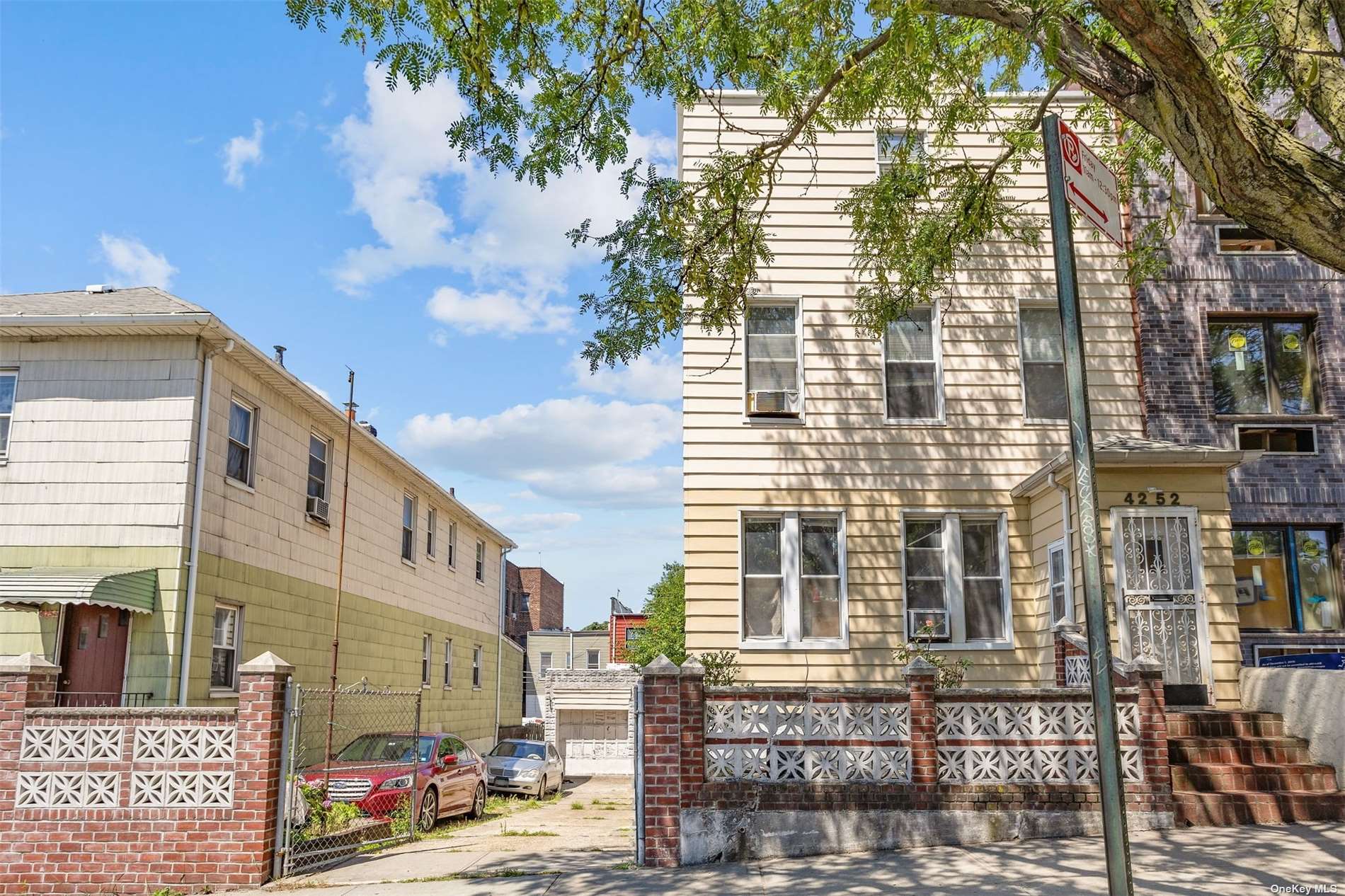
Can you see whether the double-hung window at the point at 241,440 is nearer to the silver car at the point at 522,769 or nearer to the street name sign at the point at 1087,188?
the silver car at the point at 522,769

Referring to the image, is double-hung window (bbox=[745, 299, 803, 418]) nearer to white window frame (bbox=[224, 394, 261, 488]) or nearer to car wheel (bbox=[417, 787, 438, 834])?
car wheel (bbox=[417, 787, 438, 834])

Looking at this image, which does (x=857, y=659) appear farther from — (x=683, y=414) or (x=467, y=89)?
(x=467, y=89)

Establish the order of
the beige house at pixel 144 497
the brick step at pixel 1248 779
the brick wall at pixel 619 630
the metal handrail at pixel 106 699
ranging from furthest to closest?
1. the brick wall at pixel 619 630
2. the beige house at pixel 144 497
3. the metal handrail at pixel 106 699
4. the brick step at pixel 1248 779

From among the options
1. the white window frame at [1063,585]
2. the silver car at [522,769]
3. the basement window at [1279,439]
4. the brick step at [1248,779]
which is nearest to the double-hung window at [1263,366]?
the basement window at [1279,439]

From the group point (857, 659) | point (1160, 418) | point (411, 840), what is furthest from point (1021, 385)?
point (411, 840)

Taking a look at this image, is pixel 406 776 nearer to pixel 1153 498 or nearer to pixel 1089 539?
pixel 1153 498

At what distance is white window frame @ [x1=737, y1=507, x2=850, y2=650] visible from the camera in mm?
14164

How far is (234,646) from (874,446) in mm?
10228

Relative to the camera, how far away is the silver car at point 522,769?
75.8ft

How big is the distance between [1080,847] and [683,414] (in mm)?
7773

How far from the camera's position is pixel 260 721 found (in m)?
9.80

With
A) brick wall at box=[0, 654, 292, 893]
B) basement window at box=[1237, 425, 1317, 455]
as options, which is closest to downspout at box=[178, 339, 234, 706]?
brick wall at box=[0, 654, 292, 893]

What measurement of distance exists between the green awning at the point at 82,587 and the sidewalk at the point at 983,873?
5.18 m

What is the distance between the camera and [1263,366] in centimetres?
1541
